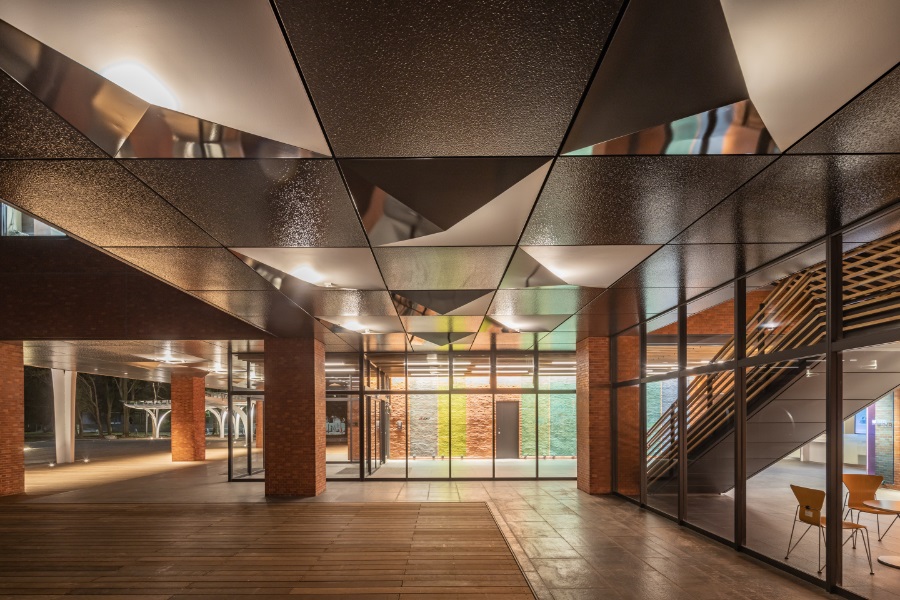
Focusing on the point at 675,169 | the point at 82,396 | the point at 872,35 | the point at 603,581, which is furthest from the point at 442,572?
the point at 82,396

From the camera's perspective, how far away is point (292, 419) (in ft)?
38.3

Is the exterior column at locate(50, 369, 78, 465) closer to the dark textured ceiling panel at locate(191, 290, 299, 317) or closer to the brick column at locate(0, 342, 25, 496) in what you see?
the brick column at locate(0, 342, 25, 496)

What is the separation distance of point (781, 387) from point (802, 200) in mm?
4203

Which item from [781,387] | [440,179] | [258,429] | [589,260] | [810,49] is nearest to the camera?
[810,49]

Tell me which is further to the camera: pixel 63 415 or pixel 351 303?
pixel 63 415

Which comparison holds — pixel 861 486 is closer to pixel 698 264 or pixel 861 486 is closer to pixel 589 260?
pixel 698 264

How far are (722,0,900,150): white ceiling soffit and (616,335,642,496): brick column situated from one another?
8.81m

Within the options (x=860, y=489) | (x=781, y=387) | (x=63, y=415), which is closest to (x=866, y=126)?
(x=860, y=489)

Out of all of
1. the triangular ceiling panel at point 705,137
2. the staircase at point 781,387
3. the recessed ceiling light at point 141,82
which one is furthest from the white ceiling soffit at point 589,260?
the recessed ceiling light at point 141,82

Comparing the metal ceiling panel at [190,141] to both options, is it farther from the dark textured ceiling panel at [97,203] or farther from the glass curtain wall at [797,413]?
the glass curtain wall at [797,413]

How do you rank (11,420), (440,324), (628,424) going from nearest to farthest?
(440,324)
(628,424)
(11,420)

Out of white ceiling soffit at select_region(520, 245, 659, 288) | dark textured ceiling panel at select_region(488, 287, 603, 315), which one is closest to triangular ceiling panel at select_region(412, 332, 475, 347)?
dark textured ceiling panel at select_region(488, 287, 603, 315)

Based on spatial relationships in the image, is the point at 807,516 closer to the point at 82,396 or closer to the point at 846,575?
the point at 846,575

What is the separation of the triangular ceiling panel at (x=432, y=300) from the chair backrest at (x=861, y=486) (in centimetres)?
398
